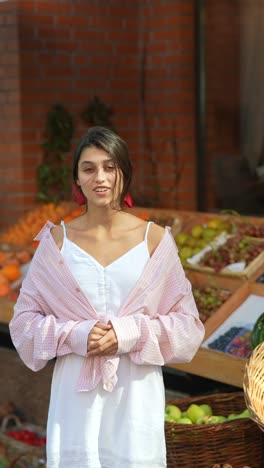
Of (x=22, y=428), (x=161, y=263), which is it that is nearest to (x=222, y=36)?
(x=22, y=428)

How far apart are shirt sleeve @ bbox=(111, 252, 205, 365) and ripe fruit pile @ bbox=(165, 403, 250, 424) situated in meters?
1.22

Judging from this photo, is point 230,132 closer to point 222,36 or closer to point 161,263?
point 222,36

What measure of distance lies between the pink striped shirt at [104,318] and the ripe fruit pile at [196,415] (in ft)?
4.06

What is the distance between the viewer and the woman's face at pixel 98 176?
115 inches

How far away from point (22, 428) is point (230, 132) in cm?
293

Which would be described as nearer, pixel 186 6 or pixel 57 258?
pixel 57 258

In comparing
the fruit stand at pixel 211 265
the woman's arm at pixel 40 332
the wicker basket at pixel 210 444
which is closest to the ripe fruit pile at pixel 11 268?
the fruit stand at pixel 211 265

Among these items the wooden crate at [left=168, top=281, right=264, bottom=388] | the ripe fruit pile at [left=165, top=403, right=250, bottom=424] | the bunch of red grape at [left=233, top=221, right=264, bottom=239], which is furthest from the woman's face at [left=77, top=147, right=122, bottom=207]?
the bunch of red grape at [left=233, top=221, right=264, bottom=239]

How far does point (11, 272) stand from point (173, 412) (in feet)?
7.68

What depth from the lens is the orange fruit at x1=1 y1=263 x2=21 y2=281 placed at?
6.30m

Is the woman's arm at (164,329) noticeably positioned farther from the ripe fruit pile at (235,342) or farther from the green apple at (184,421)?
the ripe fruit pile at (235,342)

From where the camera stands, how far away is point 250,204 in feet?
22.0

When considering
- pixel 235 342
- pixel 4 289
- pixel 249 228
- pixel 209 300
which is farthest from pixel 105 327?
pixel 4 289

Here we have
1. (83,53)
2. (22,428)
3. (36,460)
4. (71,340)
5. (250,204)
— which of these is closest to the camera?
(71,340)
